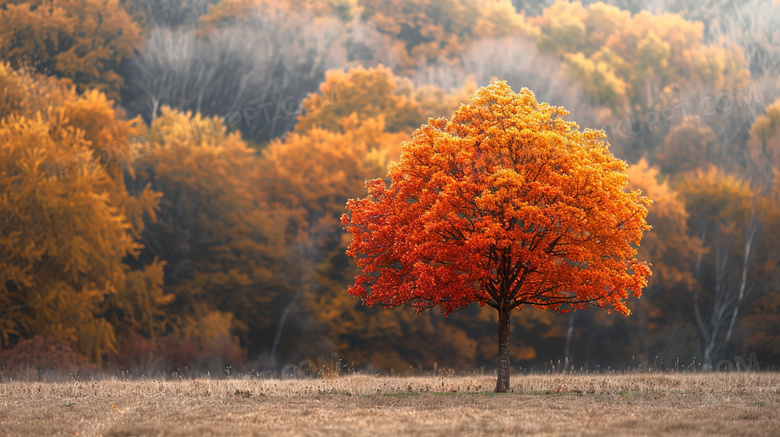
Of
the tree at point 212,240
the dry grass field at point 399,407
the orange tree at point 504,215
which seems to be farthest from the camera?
the tree at point 212,240

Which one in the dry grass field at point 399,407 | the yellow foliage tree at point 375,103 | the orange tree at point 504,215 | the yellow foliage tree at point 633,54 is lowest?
the dry grass field at point 399,407

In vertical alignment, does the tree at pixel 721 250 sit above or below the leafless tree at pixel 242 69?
below

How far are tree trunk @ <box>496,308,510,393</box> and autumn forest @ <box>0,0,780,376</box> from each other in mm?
1358

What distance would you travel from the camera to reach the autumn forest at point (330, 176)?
36.2 metres

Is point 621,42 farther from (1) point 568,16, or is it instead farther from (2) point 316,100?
(2) point 316,100

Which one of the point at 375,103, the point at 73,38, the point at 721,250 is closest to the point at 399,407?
the point at 721,250

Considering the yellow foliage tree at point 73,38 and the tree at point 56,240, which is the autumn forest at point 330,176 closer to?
the tree at point 56,240

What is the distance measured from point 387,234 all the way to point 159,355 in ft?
87.9

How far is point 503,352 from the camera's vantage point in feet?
71.7

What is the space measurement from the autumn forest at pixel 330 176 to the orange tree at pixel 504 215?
15 centimetres

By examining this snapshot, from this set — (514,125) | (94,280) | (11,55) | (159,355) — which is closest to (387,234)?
(514,125)

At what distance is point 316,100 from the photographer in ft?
216

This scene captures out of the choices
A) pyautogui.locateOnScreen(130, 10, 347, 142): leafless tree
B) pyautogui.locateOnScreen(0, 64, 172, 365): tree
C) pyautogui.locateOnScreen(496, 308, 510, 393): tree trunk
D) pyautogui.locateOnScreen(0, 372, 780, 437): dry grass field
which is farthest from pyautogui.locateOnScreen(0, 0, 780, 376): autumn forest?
pyautogui.locateOnScreen(0, 372, 780, 437): dry grass field

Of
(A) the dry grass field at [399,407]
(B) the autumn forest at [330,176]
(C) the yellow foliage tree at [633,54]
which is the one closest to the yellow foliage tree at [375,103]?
(B) the autumn forest at [330,176]
